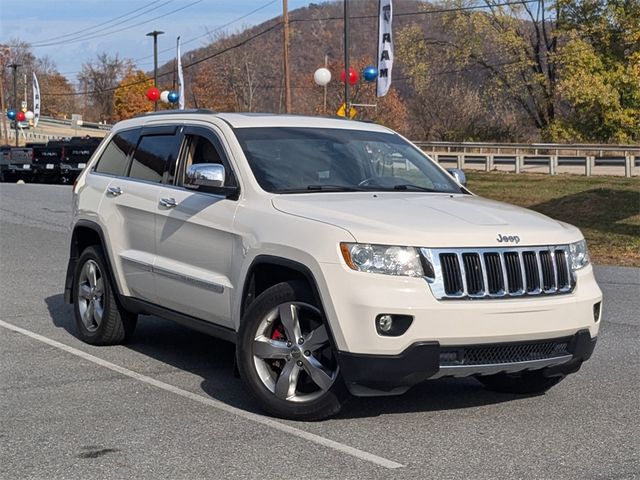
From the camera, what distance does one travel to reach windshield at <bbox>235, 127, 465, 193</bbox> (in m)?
6.83

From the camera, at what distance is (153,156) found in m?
7.89

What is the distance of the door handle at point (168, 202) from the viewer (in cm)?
723

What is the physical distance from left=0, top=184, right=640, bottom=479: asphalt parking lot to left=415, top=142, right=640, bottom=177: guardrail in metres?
30.1

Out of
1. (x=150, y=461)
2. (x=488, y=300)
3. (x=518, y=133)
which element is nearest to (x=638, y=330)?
(x=488, y=300)

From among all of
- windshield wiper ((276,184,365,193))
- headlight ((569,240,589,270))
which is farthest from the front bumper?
windshield wiper ((276,184,365,193))

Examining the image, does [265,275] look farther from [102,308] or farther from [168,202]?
[102,308]

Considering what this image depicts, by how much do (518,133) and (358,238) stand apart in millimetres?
53397

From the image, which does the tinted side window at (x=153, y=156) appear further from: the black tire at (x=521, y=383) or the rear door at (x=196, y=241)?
the black tire at (x=521, y=383)

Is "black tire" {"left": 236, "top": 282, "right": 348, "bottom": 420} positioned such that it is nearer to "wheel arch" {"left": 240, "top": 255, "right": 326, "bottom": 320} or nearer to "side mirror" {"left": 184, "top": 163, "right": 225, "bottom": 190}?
"wheel arch" {"left": 240, "top": 255, "right": 326, "bottom": 320}

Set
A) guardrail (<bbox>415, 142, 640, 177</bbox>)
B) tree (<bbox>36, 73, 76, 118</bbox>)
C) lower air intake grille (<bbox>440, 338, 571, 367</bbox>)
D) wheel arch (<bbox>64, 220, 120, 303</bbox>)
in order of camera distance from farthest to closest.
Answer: tree (<bbox>36, 73, 76, 118</bbox>) < guardrail (<bbox>415, 142, 640, 177</bbox>) < wheel arch (<bbox>64, 220, 120, 303</bbox>) < lower air intake grille (<bbox>440, 338, 571, 367</bbox>)

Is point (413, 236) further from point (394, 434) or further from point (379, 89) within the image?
point (379, 89)

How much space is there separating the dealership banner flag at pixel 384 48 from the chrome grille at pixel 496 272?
25.9m

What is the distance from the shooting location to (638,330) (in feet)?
30.8

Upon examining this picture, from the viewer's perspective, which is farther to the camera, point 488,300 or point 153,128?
point 153,128
